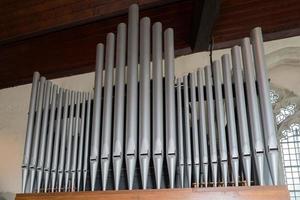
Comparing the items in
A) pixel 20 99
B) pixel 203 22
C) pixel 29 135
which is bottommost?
pixel 29 135

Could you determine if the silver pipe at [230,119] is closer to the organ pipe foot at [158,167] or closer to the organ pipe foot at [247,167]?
the organ pipe foot at [247,167]

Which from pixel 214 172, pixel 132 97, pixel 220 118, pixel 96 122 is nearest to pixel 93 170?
pixel 96 122

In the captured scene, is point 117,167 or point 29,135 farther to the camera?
point 29,135

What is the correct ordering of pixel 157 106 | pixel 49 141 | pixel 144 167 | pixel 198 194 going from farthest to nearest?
pixel 49 141 < pixel 157 106 < pixel 144 167 < pixel 198 194

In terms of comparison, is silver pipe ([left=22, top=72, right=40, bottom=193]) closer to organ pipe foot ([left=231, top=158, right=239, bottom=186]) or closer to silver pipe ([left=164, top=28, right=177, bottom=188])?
silver pipe ([left=164, top=28, right=177, bottom=188])

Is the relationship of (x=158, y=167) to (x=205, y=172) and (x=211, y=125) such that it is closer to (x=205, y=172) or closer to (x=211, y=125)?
(x=205, y=172)

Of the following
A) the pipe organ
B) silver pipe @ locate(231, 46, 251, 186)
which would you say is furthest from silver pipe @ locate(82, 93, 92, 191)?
→ silver pipe @ locate(231, 46, 251, 186)

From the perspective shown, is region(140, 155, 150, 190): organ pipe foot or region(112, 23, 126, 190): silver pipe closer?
region(140, 155, 150, 190): organ pipe foot

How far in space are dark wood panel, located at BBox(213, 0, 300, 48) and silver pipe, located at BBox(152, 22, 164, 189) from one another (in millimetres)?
1621

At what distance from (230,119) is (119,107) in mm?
1199

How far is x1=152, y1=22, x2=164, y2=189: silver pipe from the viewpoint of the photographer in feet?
11.7

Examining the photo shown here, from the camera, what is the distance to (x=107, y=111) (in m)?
4.12

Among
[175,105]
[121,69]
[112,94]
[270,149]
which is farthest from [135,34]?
[270,149]

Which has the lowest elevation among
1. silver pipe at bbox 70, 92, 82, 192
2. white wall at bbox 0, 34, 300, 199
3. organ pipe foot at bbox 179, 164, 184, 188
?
organ pipe foot at bbox 179, 164, 184, 188
